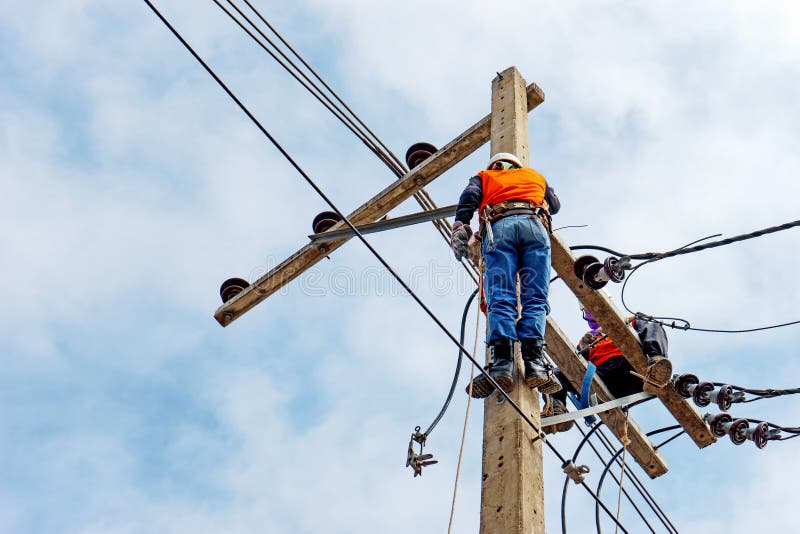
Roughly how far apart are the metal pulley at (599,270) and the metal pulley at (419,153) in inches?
61.0

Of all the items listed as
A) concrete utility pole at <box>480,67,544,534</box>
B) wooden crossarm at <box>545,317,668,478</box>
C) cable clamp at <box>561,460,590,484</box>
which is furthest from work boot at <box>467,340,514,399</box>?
wooden crossarm at <box>545,317,668,478</box>

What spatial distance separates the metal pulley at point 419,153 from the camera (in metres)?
6.54

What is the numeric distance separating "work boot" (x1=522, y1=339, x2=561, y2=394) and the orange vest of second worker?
0.91 metres

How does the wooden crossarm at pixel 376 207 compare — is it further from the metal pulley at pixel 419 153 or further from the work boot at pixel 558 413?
the work boot at pixel 558 413

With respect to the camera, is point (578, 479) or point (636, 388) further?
point (636, 388)

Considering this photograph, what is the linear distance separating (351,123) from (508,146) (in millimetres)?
1673

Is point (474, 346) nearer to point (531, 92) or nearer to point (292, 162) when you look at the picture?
point (292, 162)

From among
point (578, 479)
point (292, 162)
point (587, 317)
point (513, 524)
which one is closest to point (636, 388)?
point (587, 317)

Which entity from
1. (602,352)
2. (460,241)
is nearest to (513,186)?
(460,241)

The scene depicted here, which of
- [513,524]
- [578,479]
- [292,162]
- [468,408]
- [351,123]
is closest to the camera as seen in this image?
[513,524]

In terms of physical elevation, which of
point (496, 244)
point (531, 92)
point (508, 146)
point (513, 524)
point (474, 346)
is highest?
point (531, 92)

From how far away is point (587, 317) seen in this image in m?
7.40

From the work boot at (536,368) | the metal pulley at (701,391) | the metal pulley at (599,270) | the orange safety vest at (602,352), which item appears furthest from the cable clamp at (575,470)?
the orange safety vest at (602,352)

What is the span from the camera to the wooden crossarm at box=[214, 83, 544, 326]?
623 cm
